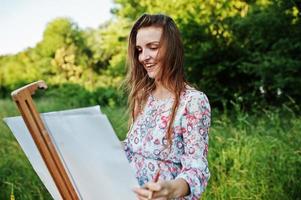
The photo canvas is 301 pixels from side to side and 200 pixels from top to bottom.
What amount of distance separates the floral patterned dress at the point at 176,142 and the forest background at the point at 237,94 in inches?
17.6

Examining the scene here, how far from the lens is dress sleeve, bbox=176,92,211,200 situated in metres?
1.31

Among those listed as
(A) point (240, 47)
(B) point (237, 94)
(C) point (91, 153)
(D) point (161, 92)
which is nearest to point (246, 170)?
(D) point (161, 92)

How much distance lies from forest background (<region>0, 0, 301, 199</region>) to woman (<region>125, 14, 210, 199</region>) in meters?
0.40

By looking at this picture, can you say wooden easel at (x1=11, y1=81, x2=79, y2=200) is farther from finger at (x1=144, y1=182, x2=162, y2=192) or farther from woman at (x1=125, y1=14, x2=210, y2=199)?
woman at (x1=125, y1=14, x2=210, y2=199)

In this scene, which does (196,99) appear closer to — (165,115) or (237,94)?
(165,115)

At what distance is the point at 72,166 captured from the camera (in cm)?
118

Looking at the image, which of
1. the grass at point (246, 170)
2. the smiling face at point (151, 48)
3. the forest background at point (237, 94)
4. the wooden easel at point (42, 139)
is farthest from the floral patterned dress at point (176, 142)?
the grass at point (246, 170)

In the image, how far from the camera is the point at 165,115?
1.51 metres

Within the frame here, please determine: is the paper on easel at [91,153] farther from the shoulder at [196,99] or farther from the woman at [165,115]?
the shoulder at [196,99]

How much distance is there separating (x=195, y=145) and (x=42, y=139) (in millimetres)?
441

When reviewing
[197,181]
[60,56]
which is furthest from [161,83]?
[60,56]

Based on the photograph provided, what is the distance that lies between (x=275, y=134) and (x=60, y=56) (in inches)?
819

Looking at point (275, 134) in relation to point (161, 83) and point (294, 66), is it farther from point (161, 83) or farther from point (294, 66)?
point (161, 83)

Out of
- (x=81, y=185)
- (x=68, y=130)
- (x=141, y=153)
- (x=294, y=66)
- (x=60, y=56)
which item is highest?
(x=68, y=130)
